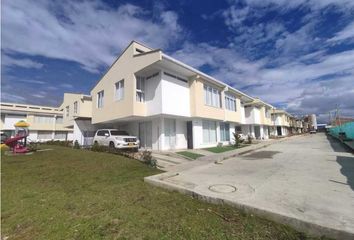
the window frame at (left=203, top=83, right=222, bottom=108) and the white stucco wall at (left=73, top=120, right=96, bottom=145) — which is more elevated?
the window frame at (left=203, top=83, right=222, bottom=108)

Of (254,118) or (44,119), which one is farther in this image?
(44,119)

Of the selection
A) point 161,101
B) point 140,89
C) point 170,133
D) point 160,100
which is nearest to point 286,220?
point 161,101

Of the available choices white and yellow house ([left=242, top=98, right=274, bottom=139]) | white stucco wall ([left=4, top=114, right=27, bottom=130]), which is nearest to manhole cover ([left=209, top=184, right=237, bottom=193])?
white and yellow house ([left=242, top=98, right=274, bottom=139])

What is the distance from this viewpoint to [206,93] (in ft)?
69.3

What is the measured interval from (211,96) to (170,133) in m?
6.71

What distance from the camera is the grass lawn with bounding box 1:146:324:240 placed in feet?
12.0

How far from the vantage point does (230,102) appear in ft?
88.0

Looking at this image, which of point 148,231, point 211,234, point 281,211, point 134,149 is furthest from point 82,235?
point 134,149

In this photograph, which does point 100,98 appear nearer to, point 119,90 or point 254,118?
point 119,90

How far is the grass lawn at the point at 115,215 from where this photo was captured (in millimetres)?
3656

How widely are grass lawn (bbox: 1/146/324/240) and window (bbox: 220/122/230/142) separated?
18964 millimetres

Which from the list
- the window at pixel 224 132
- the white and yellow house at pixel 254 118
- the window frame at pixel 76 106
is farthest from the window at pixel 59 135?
the white and yellow house at pixel 254 118

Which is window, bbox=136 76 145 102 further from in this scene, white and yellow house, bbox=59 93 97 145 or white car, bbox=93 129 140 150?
white and yellow house, bbox=59 93 97 145

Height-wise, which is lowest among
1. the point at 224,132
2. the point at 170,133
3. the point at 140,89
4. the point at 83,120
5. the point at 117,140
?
the point at 117,140
